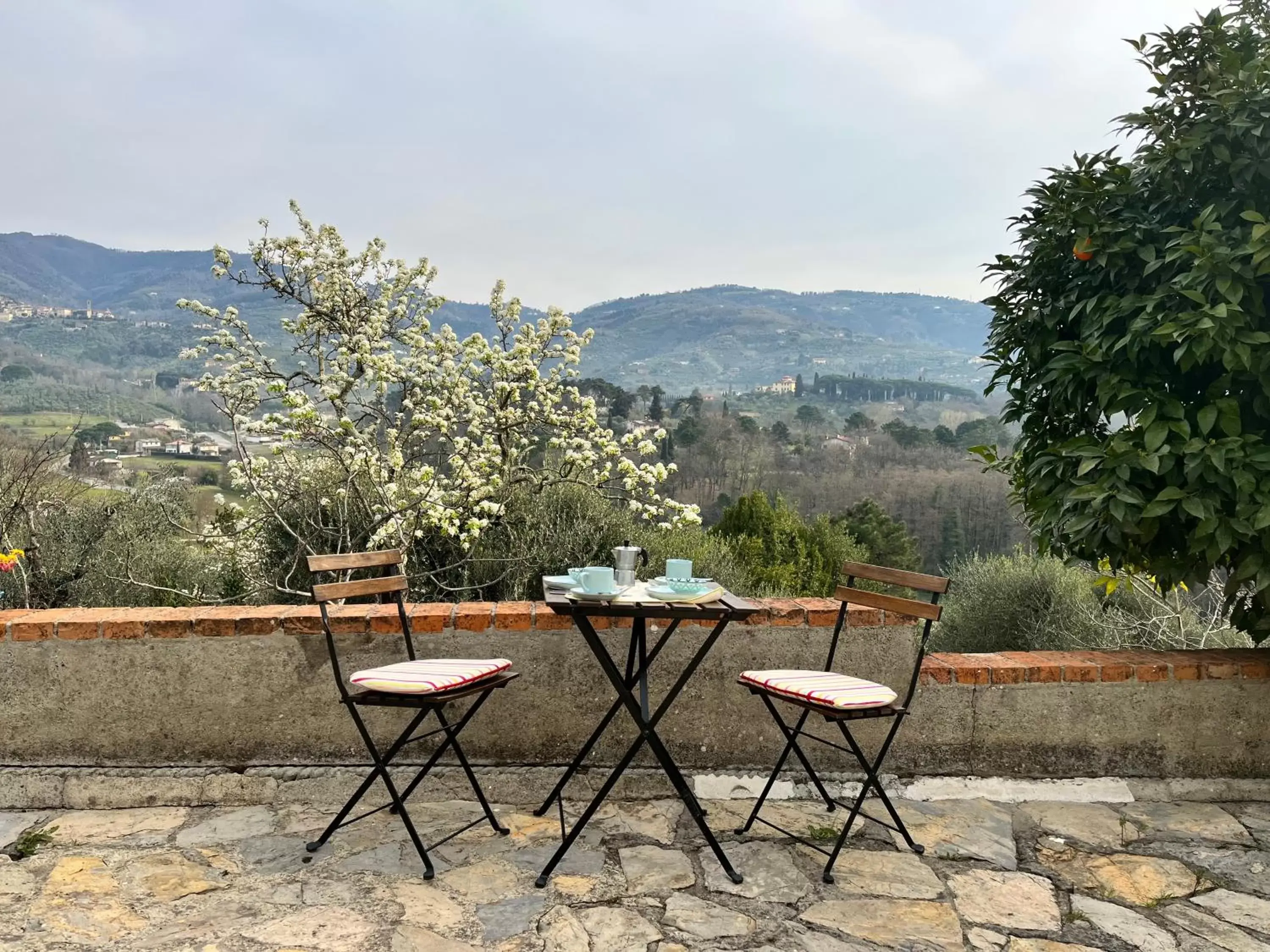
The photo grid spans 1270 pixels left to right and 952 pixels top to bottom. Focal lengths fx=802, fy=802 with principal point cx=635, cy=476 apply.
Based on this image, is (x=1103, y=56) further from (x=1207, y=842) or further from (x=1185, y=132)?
(x=1207, y=842)

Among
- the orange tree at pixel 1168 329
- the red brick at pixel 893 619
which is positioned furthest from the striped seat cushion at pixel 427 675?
the orange tree at pixel 1168 329

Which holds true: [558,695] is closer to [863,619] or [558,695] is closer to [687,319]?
[863,619]

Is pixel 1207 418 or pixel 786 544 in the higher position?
pixel 1207 418

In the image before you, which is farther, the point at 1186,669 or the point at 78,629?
the point at 1186,669

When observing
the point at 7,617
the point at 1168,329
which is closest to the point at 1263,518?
the point at 1168,329

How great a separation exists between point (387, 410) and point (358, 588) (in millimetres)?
3330

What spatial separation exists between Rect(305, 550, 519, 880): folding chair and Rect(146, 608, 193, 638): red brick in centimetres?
46

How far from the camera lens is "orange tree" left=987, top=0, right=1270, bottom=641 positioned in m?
2.71

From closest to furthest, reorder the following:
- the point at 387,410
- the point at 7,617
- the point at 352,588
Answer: the point at 352,588
the point at 7,617
the point at 387,410

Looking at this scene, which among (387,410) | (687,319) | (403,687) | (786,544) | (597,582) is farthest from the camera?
(687,319)

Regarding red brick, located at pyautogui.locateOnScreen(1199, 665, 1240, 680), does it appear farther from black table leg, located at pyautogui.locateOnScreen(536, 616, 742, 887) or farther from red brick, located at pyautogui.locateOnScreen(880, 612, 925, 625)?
black table leg, located at pyautogui.locateOnScreen(536, 616, 742, 887)

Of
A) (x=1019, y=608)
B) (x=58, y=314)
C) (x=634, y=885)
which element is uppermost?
(x=58, y=314)

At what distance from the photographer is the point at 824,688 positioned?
Result: 97.0 inches

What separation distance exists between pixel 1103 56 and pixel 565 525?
4.17 metres
